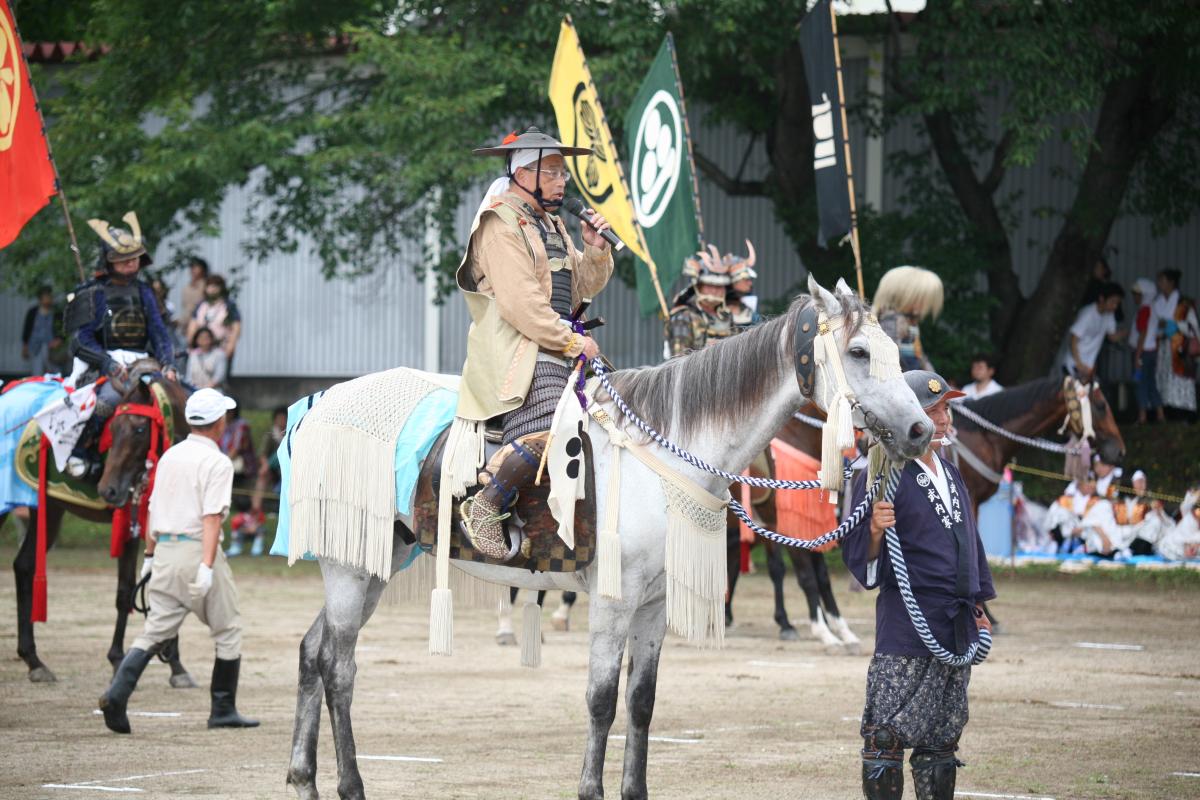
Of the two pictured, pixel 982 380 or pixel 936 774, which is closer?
pixel 936 774

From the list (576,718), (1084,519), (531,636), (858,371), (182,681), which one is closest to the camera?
(858,371)

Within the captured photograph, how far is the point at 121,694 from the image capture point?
28.3ft

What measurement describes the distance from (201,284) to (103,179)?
2024mm

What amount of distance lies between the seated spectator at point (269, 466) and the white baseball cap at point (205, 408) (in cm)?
1194

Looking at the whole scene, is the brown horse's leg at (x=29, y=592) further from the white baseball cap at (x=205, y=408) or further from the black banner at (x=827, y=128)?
the black banner at (x=827, y=128)

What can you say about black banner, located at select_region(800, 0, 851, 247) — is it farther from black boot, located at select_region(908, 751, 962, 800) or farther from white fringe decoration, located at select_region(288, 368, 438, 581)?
black boot, located at select_region(908, 751, 962, 800)

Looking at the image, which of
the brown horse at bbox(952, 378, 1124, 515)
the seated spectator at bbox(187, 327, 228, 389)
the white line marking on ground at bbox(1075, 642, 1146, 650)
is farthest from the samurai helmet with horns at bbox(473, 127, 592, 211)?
the seated spectator at bbox(187, 327, 228, 389)

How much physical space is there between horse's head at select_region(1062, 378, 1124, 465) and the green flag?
130 inches

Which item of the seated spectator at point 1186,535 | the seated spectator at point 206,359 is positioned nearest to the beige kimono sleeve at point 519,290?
the seated spectator at point 1186,535

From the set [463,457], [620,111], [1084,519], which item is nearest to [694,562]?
[463,457]

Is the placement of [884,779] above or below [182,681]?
above

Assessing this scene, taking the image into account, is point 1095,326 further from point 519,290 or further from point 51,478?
point 519,290

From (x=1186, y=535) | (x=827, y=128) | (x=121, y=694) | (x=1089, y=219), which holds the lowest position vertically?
(x=121, y=694)

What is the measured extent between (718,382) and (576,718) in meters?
3.30
